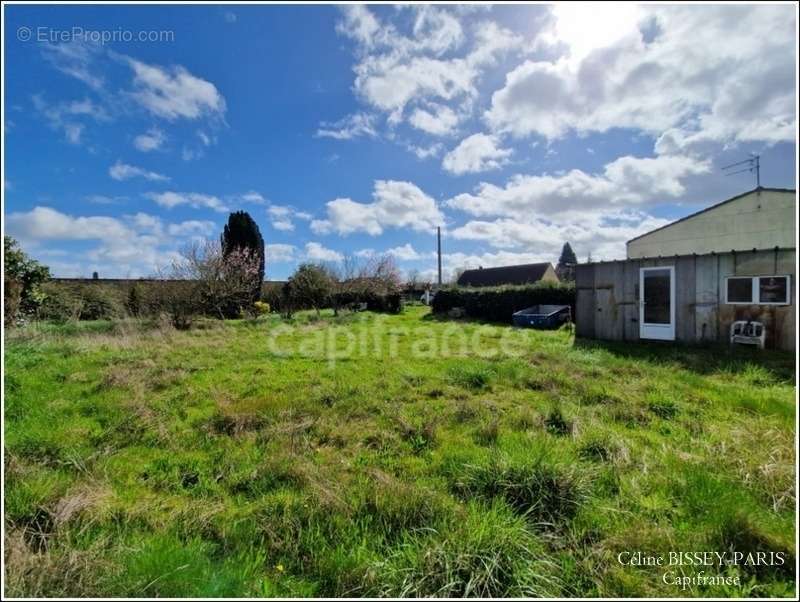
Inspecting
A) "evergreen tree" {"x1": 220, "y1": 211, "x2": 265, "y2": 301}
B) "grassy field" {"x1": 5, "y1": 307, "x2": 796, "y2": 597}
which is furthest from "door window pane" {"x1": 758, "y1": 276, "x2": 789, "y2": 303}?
"evergreen tree" {"x1": 220, "y1": 211, "x2": 265, "y2": 301}

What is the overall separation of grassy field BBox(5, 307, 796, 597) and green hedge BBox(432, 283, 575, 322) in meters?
8.36

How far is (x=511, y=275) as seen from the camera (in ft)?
120

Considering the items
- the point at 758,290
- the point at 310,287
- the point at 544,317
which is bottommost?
the point at 544,317

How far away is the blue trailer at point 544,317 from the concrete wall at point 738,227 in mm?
6204

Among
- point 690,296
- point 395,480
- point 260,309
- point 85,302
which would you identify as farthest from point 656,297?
point 85,302

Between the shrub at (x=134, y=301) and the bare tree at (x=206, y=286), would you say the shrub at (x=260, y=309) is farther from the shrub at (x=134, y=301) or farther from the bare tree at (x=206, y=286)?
the shrub at (x=134, y=301)

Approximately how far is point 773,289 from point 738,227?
32.6ft

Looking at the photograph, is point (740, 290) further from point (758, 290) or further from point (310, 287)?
point (310, 287)

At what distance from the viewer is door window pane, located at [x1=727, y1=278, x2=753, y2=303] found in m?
7.84

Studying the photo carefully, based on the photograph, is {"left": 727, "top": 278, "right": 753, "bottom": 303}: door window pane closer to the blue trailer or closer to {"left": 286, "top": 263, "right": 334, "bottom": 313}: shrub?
the blue trailer

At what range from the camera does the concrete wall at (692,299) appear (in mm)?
7488

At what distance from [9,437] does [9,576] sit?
279 cm

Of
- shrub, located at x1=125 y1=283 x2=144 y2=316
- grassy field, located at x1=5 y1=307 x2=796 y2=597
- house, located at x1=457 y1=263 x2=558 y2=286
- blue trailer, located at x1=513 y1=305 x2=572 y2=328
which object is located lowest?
grassy field, located at x1=5 y1=307 x2=796 y2=597

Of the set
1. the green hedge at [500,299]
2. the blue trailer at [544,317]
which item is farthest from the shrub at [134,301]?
the blue trailer at [544,317]
